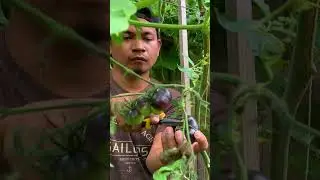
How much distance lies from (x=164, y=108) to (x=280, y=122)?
77cm

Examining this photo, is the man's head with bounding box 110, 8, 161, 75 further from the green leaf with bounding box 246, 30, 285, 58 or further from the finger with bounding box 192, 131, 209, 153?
the green leaf with bounding box 246, 30, 285, 58

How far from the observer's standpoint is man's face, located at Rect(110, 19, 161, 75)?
4.41 ft

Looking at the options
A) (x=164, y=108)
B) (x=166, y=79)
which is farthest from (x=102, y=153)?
(x=166, y=79)

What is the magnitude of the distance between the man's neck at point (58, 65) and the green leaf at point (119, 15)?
65mm

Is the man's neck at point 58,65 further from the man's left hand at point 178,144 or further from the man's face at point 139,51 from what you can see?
the man's face at point 139,51

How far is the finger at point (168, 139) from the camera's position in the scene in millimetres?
1212

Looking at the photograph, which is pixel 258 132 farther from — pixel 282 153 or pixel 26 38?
pixel 26 38

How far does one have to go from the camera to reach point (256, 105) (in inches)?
17.0

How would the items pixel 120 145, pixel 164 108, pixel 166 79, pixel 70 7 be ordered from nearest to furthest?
pixel 70 7 < pixel 164 108 < pixel 120 145 < pixel 166 79

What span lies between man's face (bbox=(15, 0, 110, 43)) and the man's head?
2.86 ft

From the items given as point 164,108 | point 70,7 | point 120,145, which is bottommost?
point 120,145

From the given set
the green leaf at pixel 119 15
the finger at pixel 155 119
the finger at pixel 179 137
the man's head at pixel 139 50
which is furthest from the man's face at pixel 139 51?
the green leaf at pixel 119 15

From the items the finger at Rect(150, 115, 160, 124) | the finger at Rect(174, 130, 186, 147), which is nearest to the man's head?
the finger at Rect(150, 115, 160, 124)

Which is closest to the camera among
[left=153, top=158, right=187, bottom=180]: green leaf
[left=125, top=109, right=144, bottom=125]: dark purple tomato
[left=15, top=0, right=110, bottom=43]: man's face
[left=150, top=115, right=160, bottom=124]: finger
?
[left=15, top=0, right=110, bottom=43]: man's face
